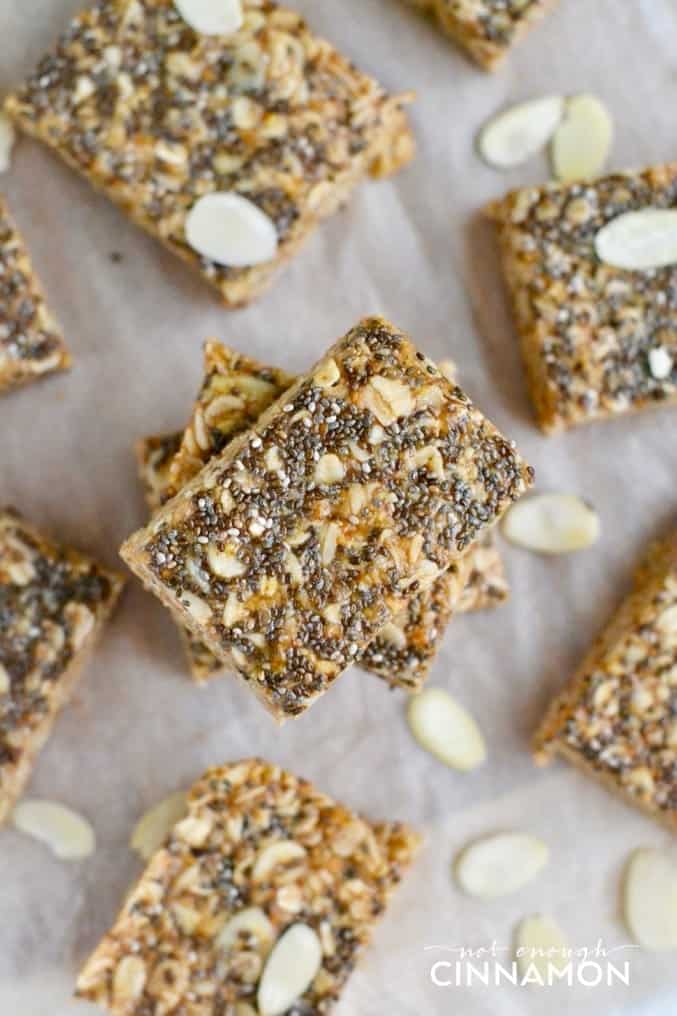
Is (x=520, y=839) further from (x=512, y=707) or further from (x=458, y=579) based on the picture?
(x=458, y=579)

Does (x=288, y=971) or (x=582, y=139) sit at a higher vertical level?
(x=582, y=139)

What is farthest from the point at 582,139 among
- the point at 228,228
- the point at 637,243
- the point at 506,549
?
the point at 506,549

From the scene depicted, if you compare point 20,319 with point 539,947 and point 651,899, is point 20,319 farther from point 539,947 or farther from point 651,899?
point 651,899

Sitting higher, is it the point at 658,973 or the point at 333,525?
the point at 333,525

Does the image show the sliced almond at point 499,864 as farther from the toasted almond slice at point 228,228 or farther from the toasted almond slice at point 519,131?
the toasted almond slice at point 519,131

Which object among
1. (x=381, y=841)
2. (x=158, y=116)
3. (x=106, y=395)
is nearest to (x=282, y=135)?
(x=158, y=116)

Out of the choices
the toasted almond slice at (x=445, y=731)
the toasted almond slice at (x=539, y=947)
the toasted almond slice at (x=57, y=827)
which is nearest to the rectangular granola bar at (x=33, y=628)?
the toasted almond slice at (x=57, y=827)
